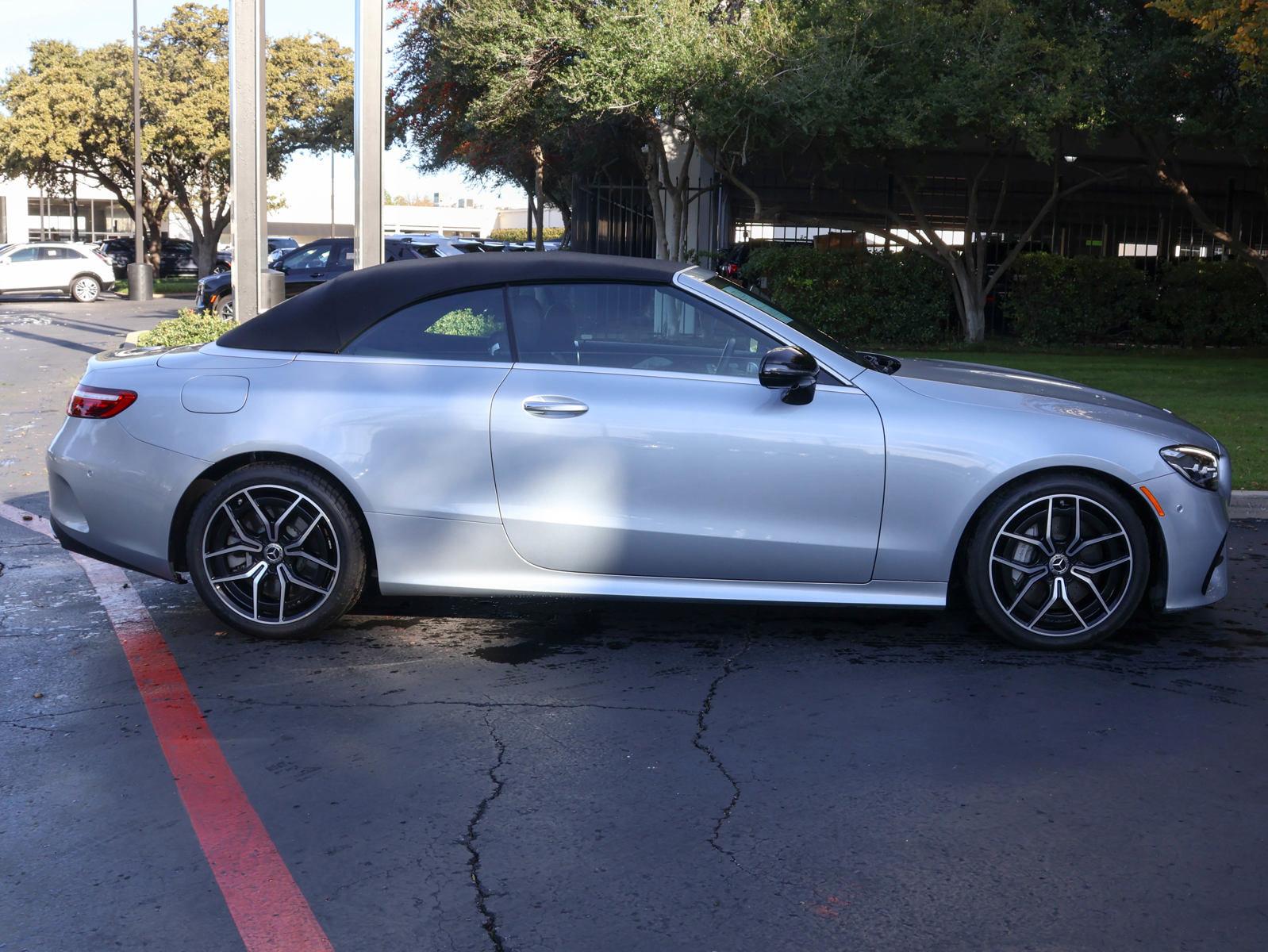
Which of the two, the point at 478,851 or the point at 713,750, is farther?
the point at 713,750

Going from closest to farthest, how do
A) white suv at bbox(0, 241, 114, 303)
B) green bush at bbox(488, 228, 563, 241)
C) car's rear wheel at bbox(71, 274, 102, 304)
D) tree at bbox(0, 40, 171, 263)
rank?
1. white suv at bbox(0, 241, 114, 303)
2. car's rear wheel at bbox(71, 274, 102, 304)
3. tree at bbox(0, 40, 171, 263)
4. green bush at bbox(488, 228, 563, 241)

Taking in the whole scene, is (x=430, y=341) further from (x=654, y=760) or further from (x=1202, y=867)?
(x=1202, y=867)

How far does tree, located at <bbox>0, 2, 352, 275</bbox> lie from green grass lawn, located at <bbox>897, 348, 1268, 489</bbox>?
30.9 m

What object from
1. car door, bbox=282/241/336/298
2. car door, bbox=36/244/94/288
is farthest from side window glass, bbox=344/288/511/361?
car door, bbox=36/244/94/288

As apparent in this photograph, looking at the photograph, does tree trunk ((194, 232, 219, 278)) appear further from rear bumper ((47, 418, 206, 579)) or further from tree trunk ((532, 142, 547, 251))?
rear bumper ((47, 418, 206, 579))

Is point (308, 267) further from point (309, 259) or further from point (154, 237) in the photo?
point (154, 237)

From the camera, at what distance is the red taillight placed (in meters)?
5.57

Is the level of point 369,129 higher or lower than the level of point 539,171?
lower

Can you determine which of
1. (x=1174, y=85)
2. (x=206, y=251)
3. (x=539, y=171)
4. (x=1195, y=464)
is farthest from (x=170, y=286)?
(x=1195, y=464)

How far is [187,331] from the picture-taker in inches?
629

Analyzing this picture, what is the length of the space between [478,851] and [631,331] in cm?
250

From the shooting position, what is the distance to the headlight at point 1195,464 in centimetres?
536

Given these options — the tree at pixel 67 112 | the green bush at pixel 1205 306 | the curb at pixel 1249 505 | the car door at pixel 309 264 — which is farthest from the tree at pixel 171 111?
the curb at pixel 1249 505

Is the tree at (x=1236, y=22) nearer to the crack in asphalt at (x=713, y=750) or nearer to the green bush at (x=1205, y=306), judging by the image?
the green bush at (x=1205, y=306)
